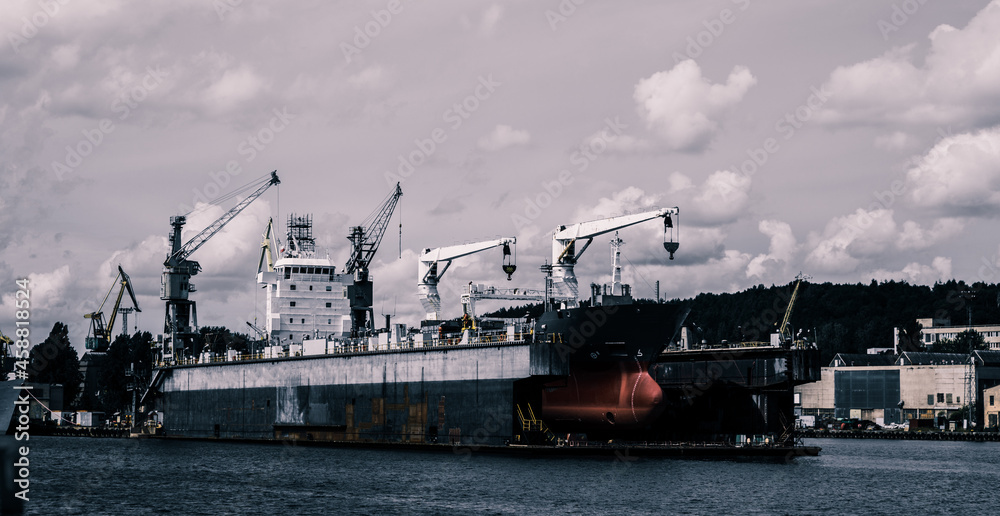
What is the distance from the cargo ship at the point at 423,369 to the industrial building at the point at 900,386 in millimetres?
53894

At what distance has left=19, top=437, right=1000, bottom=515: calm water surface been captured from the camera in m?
39.1

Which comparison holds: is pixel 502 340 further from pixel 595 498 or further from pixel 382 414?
pixel 595 498

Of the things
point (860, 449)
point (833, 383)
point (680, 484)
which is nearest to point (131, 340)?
point (833, 383)

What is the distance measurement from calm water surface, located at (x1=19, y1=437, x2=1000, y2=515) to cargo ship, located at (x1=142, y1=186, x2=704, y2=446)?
8.00ft

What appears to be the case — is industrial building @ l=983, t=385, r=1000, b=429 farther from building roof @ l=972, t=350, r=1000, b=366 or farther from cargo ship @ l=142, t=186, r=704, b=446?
cargo ship @ l=142, t=186, r=704, b=446

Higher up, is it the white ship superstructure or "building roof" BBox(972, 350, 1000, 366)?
the white ship superstructure

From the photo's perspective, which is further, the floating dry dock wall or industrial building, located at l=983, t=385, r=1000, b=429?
industrial building, located at l=983, t=385, r=1000, b=429

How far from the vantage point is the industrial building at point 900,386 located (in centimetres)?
11738

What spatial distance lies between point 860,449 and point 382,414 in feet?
126

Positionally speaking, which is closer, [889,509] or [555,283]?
[889,509]

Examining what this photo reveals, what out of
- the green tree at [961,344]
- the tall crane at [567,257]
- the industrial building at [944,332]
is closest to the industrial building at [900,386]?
the green tree at [961,344]

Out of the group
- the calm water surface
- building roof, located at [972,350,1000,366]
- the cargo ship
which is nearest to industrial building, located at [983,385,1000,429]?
building roof, located at [972,350,1000,366]

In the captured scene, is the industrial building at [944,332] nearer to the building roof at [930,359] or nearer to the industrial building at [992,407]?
the building roof at [930,359]

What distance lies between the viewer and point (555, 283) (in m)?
71.9
